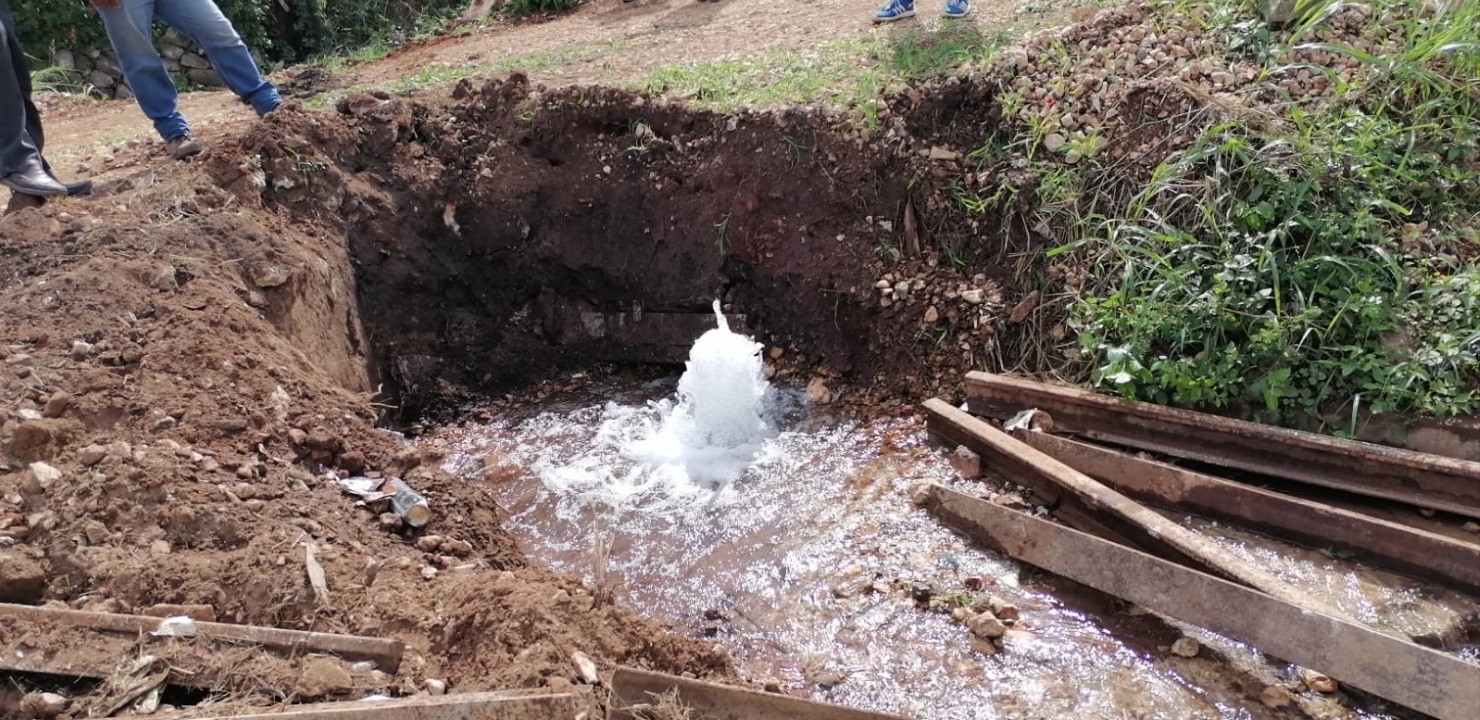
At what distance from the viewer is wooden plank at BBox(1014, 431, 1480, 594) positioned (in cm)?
297

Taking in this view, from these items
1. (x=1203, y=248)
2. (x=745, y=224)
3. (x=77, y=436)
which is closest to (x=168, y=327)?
(x=77, y=436)

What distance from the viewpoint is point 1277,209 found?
3.85 m

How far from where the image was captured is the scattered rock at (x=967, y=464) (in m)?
3.96

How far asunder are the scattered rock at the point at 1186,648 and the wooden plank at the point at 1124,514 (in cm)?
26

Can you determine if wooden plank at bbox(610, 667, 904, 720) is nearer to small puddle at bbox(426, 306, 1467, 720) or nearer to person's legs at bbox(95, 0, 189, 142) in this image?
small puddle at bbox(426, 306, 1467, 720)

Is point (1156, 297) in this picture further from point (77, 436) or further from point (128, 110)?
point (128, 110)

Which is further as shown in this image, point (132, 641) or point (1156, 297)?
point (1156, 297)

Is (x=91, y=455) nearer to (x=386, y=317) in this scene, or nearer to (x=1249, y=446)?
(x=386, y=317)

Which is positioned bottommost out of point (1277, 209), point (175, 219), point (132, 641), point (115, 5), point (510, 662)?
point (510, 662)

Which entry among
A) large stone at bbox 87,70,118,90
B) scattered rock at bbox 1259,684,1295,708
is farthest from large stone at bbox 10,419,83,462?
large stone at bbox 87,70,118,90

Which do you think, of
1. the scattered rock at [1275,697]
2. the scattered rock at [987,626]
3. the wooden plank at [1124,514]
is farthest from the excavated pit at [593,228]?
the scattered rock at [1275,697]

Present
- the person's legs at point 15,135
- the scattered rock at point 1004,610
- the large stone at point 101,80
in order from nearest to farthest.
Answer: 1. the scattered rock at point 1004,610
2. the person's legs at point 15,135
3. the large stone at point 101,80

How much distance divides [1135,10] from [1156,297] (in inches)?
82.5

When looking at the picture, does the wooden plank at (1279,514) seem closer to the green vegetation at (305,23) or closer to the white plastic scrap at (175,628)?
the white plastic scrap at (175,628)
